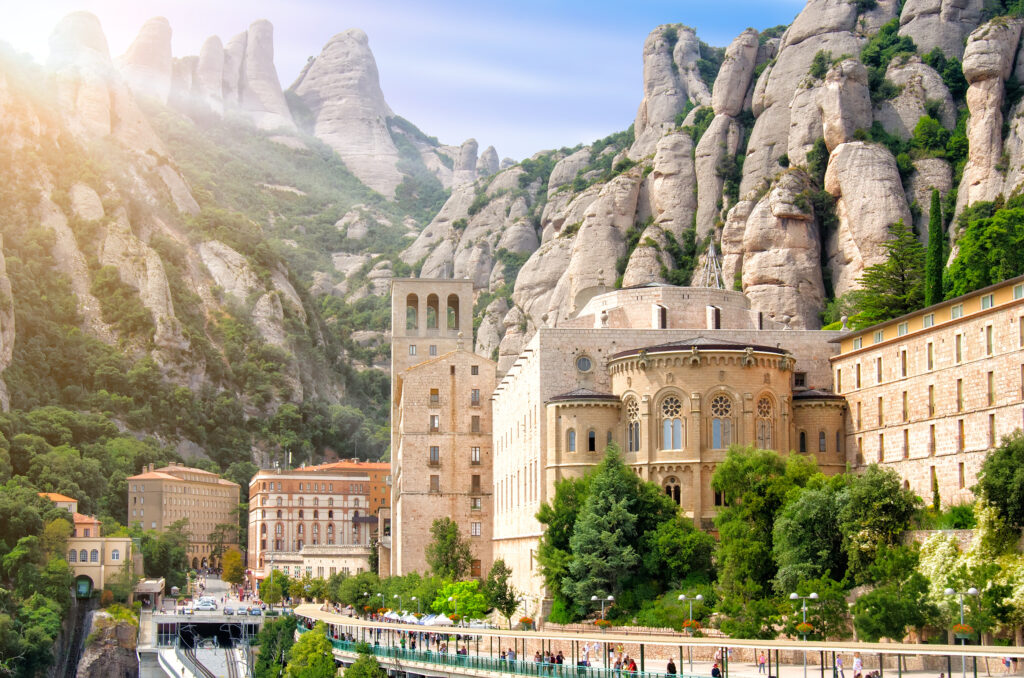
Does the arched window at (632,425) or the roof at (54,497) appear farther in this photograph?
the roof at (54,497)

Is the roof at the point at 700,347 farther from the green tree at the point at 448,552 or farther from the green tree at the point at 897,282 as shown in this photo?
the green tree at the point at 448,552

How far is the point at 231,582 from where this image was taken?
461 feet

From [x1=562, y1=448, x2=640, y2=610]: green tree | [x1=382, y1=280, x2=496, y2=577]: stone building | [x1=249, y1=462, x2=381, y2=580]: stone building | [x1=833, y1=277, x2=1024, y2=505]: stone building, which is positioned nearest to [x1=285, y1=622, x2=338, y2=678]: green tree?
[x1=382, y1=280, x2=496, y2=577]: stone building

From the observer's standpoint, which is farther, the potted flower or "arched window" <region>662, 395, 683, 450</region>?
"arched window" <region>662, 395, 683, 450</region>

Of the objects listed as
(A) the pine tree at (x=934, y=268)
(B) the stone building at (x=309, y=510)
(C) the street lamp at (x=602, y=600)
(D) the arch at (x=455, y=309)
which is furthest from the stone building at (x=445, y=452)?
(B) the stone building at (x=309, y=510)

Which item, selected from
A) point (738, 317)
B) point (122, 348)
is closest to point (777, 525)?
point (738, 317)

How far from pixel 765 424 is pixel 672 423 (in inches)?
160

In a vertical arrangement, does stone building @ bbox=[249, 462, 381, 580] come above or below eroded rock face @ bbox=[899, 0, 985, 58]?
below

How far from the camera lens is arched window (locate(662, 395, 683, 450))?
58.6 m

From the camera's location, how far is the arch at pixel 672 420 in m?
58.6

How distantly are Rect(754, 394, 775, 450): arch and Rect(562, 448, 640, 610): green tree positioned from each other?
21.0ft

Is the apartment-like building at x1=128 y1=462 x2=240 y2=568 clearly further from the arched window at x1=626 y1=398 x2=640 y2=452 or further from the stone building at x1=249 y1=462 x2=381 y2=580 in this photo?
the arched window at x1=626 y1=398 x2=640 y2=452

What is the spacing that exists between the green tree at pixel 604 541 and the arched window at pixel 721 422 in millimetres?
4465

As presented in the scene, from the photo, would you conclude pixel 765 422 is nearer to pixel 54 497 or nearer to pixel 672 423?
pixel 672 423
